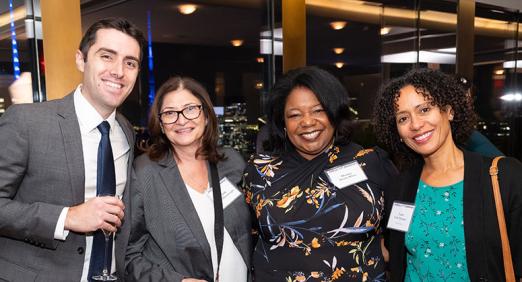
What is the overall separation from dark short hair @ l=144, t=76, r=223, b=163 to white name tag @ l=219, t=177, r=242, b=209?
12cm

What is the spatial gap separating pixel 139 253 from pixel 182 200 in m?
0.29

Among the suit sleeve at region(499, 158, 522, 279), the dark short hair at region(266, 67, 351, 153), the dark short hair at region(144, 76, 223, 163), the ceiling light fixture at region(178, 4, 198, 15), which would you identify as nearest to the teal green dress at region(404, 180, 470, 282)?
the suit sleeve at region(499, 158, 522, 279)

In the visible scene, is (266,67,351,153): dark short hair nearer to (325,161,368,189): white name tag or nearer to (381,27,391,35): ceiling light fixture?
(325,161,368,189): white name tag

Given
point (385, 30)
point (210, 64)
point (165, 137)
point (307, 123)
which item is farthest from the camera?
point (385, 30)

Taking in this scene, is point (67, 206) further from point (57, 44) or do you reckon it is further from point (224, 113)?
point (224, 113)

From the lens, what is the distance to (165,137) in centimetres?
212

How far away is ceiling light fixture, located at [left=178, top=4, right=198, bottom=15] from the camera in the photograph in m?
4.75

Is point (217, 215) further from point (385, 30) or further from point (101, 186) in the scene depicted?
point (385, 30)

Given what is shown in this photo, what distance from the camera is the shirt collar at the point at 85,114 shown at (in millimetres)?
1784

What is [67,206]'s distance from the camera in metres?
1.64

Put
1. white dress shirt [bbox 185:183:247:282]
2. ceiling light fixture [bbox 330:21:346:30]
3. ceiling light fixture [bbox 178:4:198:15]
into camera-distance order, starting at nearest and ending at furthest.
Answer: white dress shirt [bbox 185:183:247:282]
ceiling light fixture [bbox 178:4:198:15]
ceiling light fixture [bbox 330:21:346:30]

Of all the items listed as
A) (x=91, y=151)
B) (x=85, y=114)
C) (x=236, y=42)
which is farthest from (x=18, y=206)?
(x=236, y=42)

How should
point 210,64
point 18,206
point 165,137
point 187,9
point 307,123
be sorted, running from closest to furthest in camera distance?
point 18,206 < point 307,123 < point 165,137 < point 187,9 < point 210,64

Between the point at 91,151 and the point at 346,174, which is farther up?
the point at 91,151
